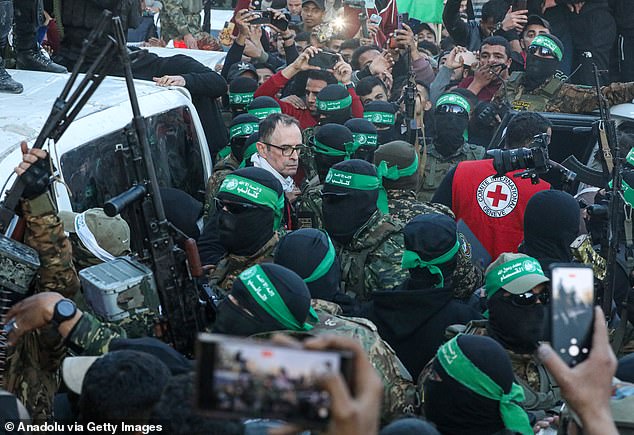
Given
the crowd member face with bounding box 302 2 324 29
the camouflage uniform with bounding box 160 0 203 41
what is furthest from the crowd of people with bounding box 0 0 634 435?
the camouflage uniform with bounding box 160 0 203 41

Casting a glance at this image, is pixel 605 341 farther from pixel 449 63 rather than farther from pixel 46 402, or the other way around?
pixel 449 63

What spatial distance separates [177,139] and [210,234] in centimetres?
99

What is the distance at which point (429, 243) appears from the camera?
4.30 meters

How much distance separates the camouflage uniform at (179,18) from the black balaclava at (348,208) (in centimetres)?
777

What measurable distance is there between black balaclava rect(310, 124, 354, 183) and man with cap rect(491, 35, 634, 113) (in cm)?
252

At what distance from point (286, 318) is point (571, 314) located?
1.37 m

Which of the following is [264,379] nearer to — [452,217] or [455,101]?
[452,217]

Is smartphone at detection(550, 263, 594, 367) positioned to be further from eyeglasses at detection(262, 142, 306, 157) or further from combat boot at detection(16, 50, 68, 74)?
combat boot at detection(16, 50, 68, 74)

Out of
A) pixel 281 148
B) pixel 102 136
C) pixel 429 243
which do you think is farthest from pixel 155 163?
pixel 429 243

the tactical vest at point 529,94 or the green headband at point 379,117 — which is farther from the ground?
the tactical vest at point 529,94

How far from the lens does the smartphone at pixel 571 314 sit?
2.03m

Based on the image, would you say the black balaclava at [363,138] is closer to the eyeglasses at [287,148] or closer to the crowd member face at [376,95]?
the eyeglasses at [287,148]

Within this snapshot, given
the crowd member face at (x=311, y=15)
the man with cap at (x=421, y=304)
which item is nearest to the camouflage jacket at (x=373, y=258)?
the man with cap at (x=421, y=304)

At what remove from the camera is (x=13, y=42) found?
6.52 meters
